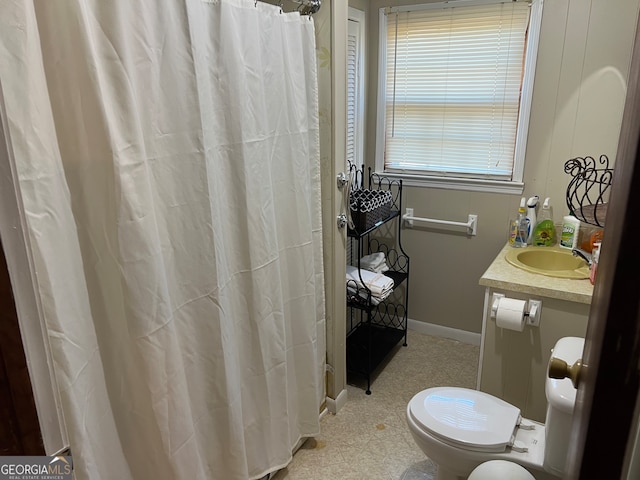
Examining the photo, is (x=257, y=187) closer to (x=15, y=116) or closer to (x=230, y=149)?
(x=230, y=149)

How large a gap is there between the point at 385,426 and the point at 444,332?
3.24 feet

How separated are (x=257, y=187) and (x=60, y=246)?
0.68 metres

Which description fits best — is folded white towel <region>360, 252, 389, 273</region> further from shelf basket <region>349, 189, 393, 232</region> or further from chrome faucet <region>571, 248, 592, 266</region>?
chrome faucet <region>571, 248, 592, 266</region>

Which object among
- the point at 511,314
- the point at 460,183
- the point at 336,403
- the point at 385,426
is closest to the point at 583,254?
the point at 511,314

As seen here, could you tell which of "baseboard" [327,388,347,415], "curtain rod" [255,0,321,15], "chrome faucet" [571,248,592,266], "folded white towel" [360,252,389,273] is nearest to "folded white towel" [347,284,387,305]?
"folded white towel" [360,252,389,273]

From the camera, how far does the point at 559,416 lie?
1.46 m

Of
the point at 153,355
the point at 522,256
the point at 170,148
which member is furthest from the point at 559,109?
the point at 153,355

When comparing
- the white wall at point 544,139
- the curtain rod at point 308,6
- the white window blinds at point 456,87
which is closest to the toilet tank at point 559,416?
the white wall at point 544,139

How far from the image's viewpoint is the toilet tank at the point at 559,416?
4.69 ft

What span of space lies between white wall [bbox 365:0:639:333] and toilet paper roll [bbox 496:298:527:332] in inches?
32.0

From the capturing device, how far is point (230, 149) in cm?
147

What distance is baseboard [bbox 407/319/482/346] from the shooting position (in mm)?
2979

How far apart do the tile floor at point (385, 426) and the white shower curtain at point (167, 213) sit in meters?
0.27

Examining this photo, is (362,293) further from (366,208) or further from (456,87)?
(456,87)
